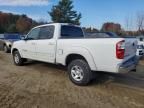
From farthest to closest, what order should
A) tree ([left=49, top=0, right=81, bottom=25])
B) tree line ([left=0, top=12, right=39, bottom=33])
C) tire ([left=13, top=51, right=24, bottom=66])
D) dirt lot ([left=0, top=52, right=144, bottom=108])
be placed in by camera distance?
tree line ([left=0, top=12, right=39, bottom=33]), tree ([left=49, top=0, right=81, bottom=25]), tire ([left=13, top=51, right=24, bottom=66]), dirt lot ([left=0, top=52, right=144, bottom=108])

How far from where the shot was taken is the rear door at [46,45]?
761cm

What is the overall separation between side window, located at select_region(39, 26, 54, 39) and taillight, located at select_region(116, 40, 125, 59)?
2888 mm

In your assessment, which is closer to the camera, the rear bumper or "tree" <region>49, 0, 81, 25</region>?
the rear bumper

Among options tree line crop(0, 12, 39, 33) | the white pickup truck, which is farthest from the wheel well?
tree line crop(0, 12, 39, 33)

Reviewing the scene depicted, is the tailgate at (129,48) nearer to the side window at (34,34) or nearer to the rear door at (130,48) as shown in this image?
the rear door at (130,48)

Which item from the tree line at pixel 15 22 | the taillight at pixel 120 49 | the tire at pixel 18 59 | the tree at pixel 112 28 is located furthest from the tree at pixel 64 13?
the taillight at pixel 120 49

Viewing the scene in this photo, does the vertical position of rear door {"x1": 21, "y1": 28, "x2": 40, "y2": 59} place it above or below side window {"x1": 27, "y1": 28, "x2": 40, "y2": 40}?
below

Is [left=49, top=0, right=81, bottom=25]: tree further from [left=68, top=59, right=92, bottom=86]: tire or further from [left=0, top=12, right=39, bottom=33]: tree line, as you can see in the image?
[left=68, top=59, right=92, bottom=86]: tire

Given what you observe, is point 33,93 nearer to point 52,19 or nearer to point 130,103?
point 130,103

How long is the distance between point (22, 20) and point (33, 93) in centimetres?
8010

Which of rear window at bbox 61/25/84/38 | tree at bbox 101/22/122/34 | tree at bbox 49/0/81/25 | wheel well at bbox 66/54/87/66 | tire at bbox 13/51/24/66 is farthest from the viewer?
tree at bbox 49/0/81/25

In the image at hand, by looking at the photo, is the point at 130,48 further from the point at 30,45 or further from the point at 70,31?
the point at 30,45

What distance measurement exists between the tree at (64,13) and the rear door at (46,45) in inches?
1808

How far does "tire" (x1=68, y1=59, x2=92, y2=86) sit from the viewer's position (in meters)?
6.51
